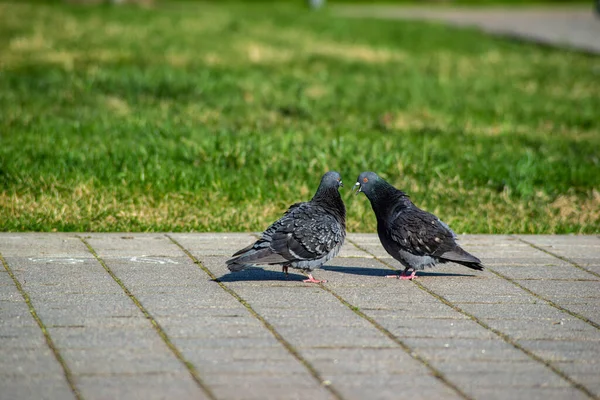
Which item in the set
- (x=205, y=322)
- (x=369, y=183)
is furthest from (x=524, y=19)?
(x=205, y=322)

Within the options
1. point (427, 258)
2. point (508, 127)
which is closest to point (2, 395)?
point (427, 258)

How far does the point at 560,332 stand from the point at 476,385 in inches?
48.7

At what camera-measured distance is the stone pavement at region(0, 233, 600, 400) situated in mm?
4852

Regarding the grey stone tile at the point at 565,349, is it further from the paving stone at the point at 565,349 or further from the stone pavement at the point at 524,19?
the stone pavement at the point at 524,19

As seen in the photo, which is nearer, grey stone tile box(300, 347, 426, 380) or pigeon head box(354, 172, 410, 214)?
grey stone tile box(300, 347, 426, 380)

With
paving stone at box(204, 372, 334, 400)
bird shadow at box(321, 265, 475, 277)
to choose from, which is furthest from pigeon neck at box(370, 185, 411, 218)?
paving stone at box(204, 372, 334, 400)

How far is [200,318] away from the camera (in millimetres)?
5977

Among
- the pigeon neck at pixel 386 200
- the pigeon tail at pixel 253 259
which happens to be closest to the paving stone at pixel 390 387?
the pigeon tail at pixel 253 259

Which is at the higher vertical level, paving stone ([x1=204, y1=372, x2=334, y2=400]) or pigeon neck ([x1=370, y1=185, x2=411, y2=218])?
pigeon neck ([x1=370, y1=185, x2=411, y2=218])

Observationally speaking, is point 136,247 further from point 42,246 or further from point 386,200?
point 386,200

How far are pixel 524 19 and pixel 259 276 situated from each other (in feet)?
99.0

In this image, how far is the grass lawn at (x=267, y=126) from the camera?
9.60 m

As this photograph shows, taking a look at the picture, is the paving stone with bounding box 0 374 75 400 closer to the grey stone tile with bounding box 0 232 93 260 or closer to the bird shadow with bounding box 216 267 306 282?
the bird shadow with bounding box 216 267 306 282

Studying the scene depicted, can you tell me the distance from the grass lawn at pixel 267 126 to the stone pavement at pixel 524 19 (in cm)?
485
